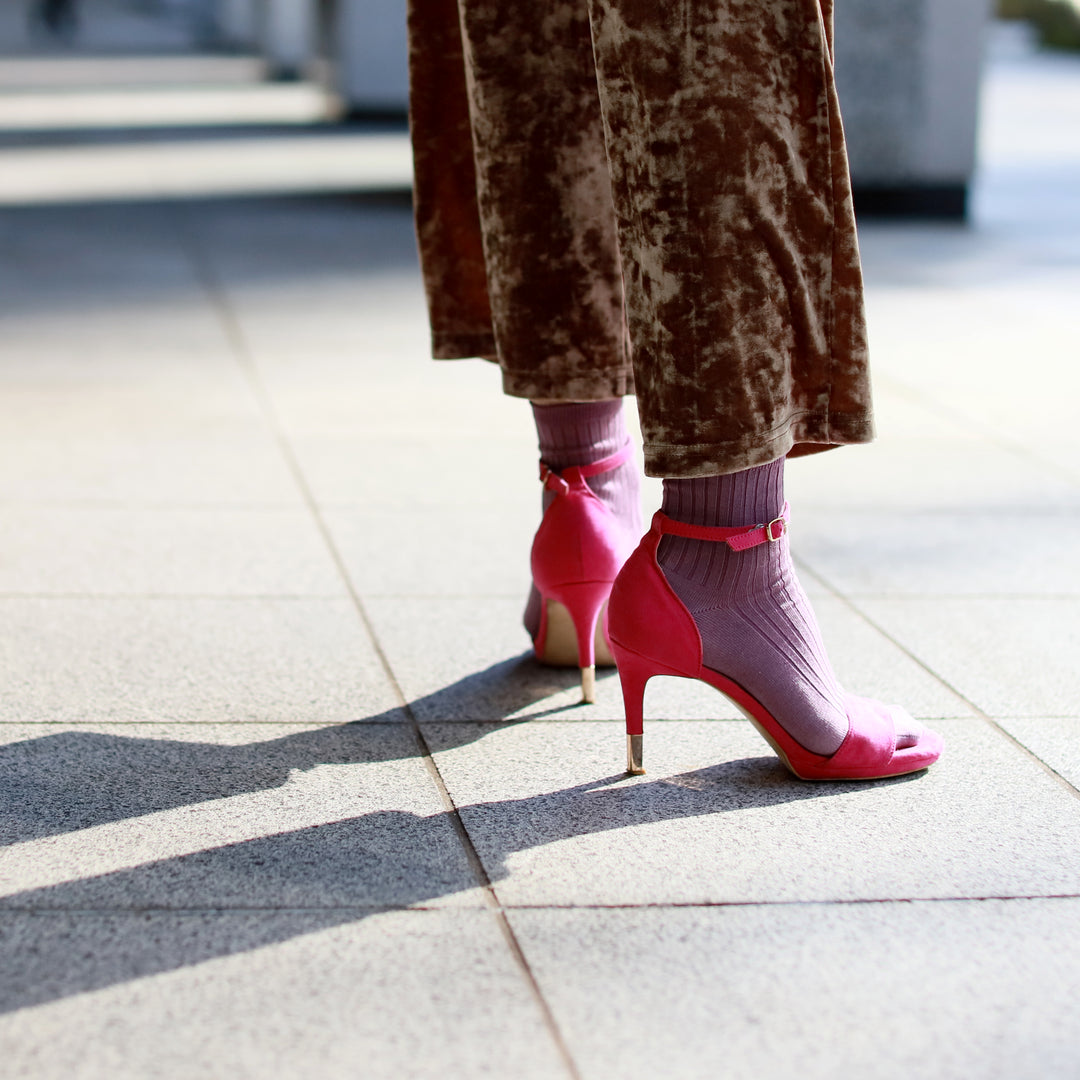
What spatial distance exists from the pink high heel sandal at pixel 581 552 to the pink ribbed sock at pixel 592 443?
12 mm

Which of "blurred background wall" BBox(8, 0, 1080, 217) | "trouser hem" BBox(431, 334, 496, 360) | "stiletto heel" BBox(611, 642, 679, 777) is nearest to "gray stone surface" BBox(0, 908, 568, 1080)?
"stiletto heel" BBox(611, 642, 679, 777)

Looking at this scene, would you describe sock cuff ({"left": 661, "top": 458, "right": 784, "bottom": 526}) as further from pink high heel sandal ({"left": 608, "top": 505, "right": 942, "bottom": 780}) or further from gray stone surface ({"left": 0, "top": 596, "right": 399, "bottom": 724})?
gray stone surface ({"left": 0, "top": 596, "right": 399, "bottom": 724})

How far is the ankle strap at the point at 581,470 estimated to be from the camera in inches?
73.5

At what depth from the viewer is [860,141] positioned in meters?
7.72

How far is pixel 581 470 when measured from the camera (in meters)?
1.87

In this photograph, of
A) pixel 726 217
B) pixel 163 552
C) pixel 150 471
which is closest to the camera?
pixel 726 217

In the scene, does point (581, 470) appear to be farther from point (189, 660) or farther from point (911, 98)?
point (911, 98)

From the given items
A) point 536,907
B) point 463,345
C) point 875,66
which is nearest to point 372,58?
point 875,66

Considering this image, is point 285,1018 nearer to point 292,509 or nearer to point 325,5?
point 292,509

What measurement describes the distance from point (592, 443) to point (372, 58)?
1303 centimetres

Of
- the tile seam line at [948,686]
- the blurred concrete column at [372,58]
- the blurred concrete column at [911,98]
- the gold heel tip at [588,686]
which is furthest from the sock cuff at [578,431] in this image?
the blurred concrete column at [372,58]

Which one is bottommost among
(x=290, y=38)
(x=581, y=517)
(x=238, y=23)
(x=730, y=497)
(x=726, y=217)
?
(x=238, y=23)

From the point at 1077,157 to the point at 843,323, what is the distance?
31.9ft

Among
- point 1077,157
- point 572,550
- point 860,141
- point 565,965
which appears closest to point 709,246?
point 572,550
